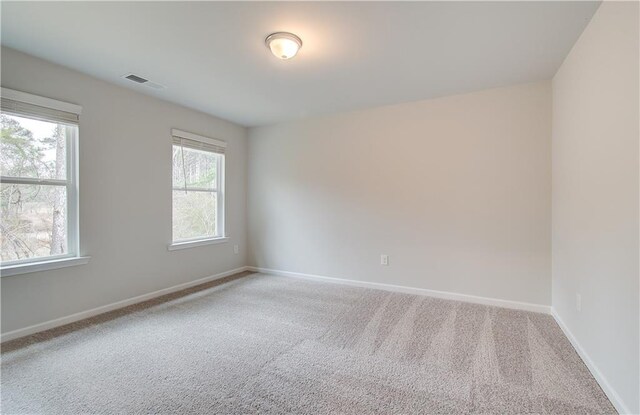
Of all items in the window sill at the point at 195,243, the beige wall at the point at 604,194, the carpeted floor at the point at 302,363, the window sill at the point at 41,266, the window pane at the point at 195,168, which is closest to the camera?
the beige wall at the point at 604,194

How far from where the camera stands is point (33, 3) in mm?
1860

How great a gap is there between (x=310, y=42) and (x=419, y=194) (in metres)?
2.20

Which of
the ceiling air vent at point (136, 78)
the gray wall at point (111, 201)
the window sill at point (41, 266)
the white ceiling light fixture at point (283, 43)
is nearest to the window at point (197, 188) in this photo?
the gray wall at point (111, 201)

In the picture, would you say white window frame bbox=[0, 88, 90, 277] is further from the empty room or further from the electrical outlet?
the electrical outlet

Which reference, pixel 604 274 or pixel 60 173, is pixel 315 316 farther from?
pixel 60 173

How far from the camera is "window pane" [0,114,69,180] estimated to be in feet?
8.00

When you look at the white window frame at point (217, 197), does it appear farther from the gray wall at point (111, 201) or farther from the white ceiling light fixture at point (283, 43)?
the white ceiling light fixture at point (283, 43)

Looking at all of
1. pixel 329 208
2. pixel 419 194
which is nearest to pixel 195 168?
pixel 329 208

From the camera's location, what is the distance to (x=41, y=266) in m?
2.55

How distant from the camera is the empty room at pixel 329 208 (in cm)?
179

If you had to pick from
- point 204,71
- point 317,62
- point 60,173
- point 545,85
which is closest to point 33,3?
point 204,71

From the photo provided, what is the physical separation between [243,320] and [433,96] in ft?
10.8

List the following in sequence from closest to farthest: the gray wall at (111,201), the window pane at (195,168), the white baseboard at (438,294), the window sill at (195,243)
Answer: the gray wall at (111,201) < the white baseboard at (438,294) < the window sill at (195,243) < the window pane at (195,168)

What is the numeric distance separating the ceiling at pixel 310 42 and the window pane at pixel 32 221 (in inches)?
46.8
